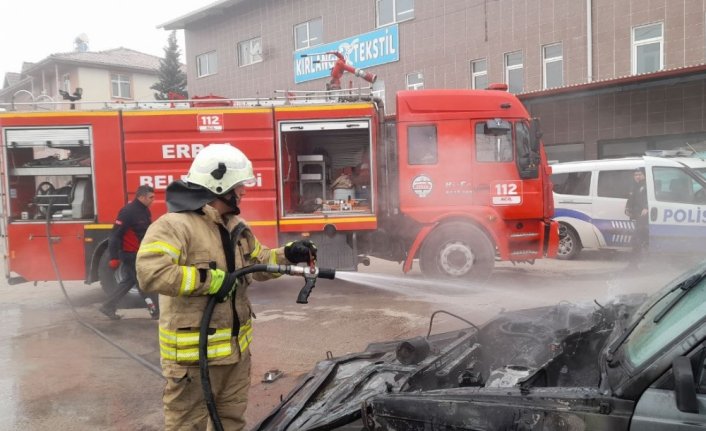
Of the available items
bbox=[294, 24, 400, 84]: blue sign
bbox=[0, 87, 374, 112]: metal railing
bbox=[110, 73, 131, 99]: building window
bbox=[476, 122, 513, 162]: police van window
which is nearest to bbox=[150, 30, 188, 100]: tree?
bbox=[110, 73, 131, 99]: building window

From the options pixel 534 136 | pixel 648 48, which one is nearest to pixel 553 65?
pixel 648 48

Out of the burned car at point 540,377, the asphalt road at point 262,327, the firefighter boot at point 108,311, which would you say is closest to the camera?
the burned car at point 540,377

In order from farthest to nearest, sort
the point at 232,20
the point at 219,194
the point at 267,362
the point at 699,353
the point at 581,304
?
the point at 232,20, the point at 267,362, the point at 581,304, the point at 219,194, the point at 699,353

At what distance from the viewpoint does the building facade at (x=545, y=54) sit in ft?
41.4

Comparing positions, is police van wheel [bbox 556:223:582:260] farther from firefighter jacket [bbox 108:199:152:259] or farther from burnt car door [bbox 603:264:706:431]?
burnt car door [bbox 603:264:706:431]

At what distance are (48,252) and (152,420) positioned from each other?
4.61 meters

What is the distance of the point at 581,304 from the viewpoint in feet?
10.4

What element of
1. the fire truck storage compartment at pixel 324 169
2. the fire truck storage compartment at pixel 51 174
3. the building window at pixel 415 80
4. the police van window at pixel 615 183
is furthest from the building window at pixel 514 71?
the fire truck storage compartment at pixel 51 174

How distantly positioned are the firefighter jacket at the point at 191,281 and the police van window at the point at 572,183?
8553mm

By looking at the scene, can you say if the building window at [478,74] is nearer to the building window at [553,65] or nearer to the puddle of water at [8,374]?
the building window at [553,65]

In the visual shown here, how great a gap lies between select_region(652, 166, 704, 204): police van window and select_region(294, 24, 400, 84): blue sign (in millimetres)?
10941

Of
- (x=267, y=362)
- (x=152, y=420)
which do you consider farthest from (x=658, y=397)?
(x=267, y=362)

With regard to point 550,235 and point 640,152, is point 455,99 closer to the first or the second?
point 550,235

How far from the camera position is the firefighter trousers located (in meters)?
2.51
